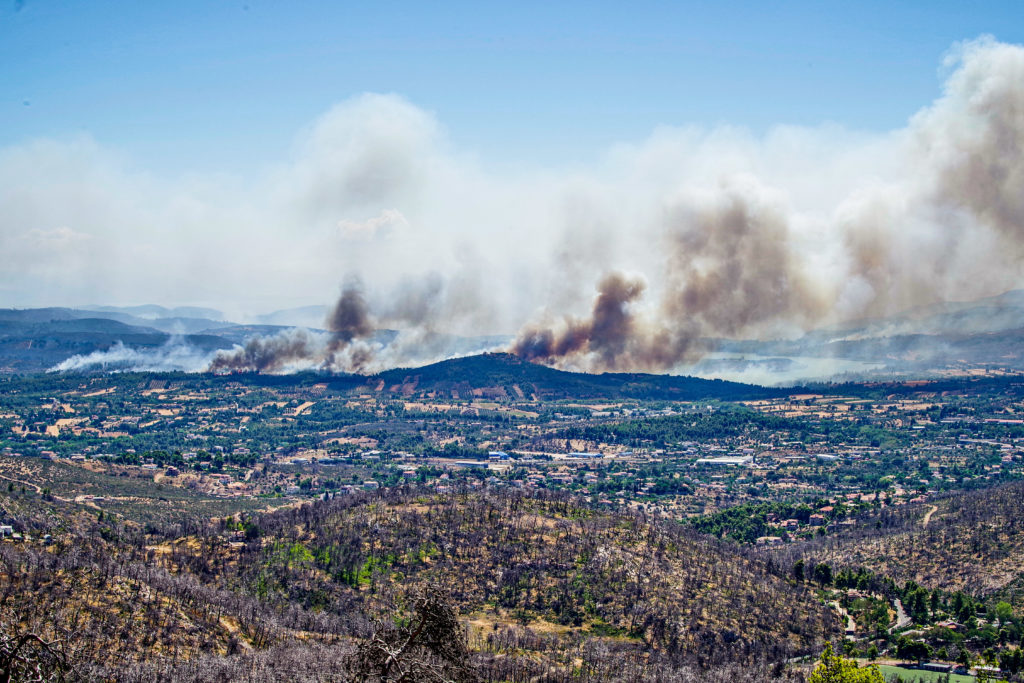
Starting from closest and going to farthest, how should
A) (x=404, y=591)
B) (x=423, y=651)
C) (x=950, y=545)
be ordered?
(x=423, y=651) < (x=404, y=591) < (x=950, y=545)

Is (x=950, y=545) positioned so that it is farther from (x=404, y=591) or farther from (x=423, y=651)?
(x=423, y=651)

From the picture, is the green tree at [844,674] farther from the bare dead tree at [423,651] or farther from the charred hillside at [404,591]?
the bare dead tree at [423,651]

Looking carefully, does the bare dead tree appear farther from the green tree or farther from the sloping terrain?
the sloping terrain

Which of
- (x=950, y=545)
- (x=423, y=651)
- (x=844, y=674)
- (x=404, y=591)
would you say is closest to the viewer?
(x=423, y=651)

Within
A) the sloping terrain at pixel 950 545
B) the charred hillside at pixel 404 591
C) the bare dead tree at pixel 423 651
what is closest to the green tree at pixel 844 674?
the charred hillside at pixel 404 591

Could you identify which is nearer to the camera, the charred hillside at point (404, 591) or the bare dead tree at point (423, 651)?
the bare dead tree at point (423, 651)

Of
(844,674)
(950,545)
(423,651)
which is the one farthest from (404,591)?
(950,545)

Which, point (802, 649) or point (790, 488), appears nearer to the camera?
point (802, 649)

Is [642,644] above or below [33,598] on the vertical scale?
below

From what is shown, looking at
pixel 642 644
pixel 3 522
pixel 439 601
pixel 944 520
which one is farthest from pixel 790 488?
pixel 439 601

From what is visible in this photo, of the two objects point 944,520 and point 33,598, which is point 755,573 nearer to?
point 944,520

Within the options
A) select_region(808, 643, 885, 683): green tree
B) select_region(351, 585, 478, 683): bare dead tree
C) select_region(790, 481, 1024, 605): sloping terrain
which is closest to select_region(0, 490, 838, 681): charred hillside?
select_region(808, 643, 885, 683): green tree
